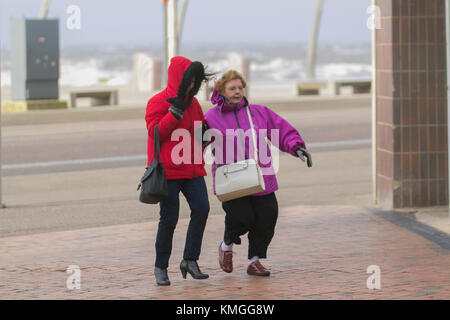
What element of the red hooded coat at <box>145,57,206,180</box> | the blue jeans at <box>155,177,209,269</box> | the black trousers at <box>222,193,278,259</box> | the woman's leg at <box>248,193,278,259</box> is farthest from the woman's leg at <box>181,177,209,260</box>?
the woman's leg at <box>248,193,278,259</box>

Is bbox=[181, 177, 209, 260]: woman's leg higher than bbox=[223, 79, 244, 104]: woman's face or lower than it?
lower

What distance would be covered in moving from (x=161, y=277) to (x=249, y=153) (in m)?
1.07

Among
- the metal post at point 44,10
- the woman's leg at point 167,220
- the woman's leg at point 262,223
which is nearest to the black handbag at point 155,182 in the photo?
the woman's leg at point 167,220

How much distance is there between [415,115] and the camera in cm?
1115

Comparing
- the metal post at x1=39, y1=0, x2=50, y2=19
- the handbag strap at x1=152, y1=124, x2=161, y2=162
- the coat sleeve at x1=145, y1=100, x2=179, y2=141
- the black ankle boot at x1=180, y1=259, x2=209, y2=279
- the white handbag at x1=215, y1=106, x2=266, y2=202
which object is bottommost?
the black ankle boot at x1=180, y1=259, x2=209, y2=279

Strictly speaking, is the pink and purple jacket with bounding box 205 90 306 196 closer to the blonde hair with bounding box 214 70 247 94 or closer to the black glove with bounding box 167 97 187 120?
the blonde hair with bounding box 214 70 247 94

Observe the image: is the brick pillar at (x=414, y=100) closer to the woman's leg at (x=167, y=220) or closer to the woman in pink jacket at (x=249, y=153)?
the woman in pink jacket at (x=249, y=153)

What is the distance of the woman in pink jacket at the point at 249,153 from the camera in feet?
24.6

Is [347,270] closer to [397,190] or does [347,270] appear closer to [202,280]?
[202,280]

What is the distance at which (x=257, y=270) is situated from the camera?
7742 millimetres

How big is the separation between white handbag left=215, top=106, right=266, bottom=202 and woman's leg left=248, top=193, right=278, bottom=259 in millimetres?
269

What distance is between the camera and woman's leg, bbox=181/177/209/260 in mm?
7379

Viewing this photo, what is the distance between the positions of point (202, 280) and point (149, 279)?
39 centimetres

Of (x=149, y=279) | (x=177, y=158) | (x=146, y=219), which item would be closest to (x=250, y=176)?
(x=177, y=158)
